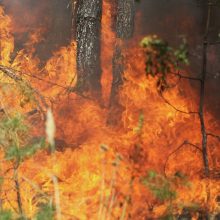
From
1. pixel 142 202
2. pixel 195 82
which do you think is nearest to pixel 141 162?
pixel 142 202

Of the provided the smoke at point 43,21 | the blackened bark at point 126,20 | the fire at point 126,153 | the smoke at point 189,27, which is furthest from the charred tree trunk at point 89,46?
the smoke at point 43,21

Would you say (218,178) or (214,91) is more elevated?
(214,91)

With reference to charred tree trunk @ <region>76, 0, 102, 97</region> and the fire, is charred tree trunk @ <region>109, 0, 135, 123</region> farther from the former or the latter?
charred tree trunk @ <region>76, 0, 102, 97</region>

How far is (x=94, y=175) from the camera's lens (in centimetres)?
631

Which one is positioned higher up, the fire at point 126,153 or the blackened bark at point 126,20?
the blackened bark at point 126,20

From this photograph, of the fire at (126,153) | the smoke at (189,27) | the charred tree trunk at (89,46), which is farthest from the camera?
the charred tree trunk at (89,46)

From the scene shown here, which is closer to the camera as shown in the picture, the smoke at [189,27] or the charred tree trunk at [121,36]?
the smoke at [189,27]

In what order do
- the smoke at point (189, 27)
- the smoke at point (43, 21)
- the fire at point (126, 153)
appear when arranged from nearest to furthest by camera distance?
1. the fire at point (126, 153)
2. the smoke at point (189, 27)
3. the smoke at point (43, 21)

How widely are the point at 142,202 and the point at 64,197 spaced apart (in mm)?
1195

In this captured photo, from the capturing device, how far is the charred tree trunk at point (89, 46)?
8.92 metres

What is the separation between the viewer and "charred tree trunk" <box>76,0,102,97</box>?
892cm

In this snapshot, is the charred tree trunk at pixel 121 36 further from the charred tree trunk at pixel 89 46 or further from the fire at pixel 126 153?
the charred tree trunk at pixel 89 46

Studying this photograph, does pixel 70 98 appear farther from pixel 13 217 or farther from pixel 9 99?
pixel 13 217

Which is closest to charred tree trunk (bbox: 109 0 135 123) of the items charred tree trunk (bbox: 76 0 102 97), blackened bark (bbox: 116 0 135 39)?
blackened bark (bbox: 116 0 135 39)
